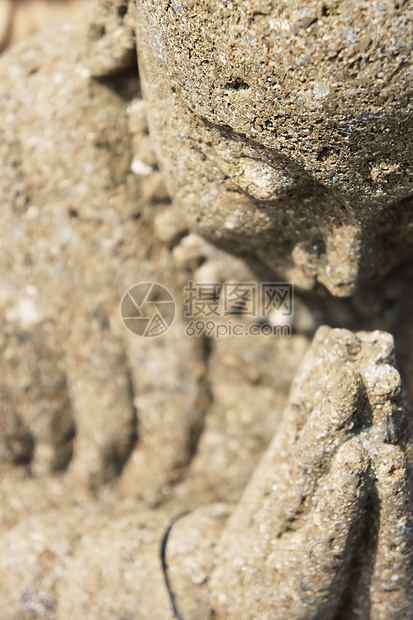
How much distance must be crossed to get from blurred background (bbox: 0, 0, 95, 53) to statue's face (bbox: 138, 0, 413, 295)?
4.24ft

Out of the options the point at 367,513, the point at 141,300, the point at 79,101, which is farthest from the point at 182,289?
the point at 367,513

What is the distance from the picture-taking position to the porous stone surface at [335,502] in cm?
64

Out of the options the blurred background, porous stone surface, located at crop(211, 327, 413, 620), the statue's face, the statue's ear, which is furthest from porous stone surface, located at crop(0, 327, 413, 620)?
the blurred background

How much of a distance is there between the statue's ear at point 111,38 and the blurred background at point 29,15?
1.02m

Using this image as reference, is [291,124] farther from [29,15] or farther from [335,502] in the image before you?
[29,15]

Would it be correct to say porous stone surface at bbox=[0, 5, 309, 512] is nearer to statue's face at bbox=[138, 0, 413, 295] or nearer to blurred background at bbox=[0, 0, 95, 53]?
statue's face at bbox=[138, 0, 413, 295]

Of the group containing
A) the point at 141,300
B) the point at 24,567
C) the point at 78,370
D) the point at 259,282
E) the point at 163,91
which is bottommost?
the point at 24,567

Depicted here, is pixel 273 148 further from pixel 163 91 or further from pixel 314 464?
pixel 314 464

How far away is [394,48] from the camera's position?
1.49ft

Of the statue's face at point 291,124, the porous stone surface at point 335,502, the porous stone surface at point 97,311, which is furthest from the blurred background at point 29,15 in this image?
the porous stone surface at point 335,502

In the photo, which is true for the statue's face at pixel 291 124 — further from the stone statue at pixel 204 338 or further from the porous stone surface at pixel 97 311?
the porous stone surface at pixel 97 311

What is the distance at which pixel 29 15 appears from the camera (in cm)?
179

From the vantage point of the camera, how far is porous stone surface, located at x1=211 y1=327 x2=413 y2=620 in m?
0.64

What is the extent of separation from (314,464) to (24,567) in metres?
0.53
